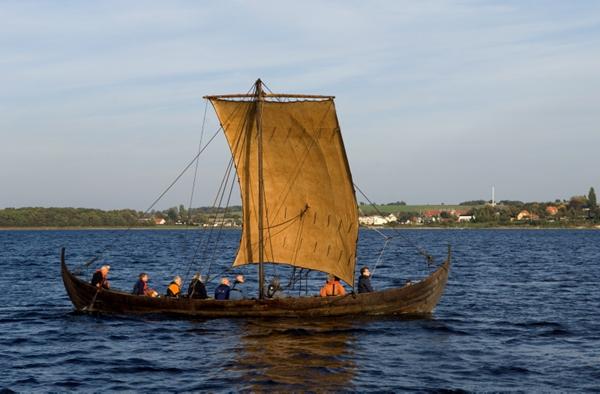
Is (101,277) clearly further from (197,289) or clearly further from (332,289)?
(332,289)

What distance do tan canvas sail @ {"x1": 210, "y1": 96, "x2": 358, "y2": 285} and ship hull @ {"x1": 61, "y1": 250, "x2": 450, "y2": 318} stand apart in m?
1.55

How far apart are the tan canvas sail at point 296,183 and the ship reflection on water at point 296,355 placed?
10.3ft

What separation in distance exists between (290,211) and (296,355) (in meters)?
9.08

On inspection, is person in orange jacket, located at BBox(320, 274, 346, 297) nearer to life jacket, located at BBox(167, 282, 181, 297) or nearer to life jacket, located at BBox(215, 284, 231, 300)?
life jacket, located at BBox(215, 284, 231, 300)

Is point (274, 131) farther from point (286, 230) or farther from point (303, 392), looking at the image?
point (303, 392)

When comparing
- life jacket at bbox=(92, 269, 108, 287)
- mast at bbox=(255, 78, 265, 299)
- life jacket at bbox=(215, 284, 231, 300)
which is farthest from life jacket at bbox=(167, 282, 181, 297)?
mast at bbox=(255, 78, 265, 299)

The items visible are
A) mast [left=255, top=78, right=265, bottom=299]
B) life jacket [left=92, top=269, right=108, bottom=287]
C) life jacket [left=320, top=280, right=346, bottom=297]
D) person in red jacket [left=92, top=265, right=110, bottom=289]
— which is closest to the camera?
mast [left=255, top=78, right=265, bottom=299]

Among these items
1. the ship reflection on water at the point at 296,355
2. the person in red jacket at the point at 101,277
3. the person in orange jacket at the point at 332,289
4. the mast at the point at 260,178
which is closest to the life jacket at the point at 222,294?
the mast at the point at 260,178

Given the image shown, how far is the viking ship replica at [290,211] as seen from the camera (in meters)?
32.5

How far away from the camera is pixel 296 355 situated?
25844 mm

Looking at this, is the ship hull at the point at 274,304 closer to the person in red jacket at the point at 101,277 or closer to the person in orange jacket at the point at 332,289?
the person in red jacket at the point at 101,277

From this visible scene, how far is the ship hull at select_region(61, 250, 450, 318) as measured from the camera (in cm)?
3250

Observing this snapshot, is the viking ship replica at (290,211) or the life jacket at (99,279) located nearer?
the viking ship replica at (290,211)

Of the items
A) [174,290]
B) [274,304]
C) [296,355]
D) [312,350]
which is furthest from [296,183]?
[296,355]
